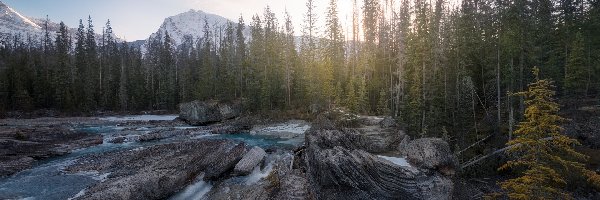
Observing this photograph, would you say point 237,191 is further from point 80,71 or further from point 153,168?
point 80,71

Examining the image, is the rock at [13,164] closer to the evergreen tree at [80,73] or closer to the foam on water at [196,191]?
the foam on water at [196,191]

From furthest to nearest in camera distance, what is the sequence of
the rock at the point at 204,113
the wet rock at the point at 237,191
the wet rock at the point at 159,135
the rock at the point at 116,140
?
the rock at the point at 204,113 < the wet rock at the point at 159,135 < the rock at the point at 116,140 < the wet rock at the point at 237,191

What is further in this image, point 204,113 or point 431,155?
point 204,113

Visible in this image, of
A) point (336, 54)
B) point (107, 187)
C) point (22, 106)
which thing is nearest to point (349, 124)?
point (107, 187)

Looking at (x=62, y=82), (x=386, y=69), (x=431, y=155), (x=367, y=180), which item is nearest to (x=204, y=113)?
(x=386, y=69)

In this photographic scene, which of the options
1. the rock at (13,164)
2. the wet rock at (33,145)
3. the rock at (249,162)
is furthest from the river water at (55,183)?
the wet rock at (33,145)

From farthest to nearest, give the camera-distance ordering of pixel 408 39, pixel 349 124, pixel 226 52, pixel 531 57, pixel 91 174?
1. pixel 226 52
2. pixel 408 39
3. pixel 349 124
4. pixel 531 57
5. pixel 91 174

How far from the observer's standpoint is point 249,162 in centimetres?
2255

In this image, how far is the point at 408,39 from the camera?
1586 inches

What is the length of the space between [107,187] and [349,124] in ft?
73.1

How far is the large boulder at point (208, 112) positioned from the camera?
56.7 m

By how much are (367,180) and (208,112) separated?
45.3 m

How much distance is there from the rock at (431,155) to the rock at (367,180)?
2.10ft

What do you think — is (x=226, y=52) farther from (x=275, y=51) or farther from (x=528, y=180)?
(x=528, y=180)
